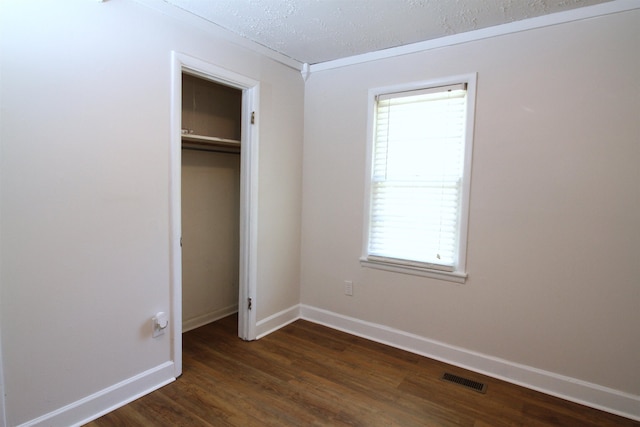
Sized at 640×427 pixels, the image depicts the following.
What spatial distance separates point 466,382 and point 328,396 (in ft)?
3.25

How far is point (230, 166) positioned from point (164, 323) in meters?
1.70

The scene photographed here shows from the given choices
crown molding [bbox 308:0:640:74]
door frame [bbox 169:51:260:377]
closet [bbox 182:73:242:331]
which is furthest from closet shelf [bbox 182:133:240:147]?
→ crown molding [bbox 308:0:640:74]

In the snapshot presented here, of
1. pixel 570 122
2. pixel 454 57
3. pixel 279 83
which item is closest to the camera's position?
pixel 570 122

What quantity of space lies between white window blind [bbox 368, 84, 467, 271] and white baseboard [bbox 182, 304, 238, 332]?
1.62 metres

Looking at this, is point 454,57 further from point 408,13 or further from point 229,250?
point 229,250

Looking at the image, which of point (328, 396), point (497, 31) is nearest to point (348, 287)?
point (328, 396)

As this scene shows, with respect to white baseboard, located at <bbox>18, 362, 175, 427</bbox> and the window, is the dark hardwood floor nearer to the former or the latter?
white baseboard, located at <bbox>18, 362, 175, 427</bbox>

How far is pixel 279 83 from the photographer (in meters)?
3.11

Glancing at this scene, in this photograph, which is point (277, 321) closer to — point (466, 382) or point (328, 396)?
point (328, 396)

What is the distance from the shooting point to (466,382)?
2463mm

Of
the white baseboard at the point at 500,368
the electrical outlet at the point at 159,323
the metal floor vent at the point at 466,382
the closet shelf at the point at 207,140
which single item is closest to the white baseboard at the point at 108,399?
the electrical outlet at the point at 159,323

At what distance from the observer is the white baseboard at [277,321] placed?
3.11 metres

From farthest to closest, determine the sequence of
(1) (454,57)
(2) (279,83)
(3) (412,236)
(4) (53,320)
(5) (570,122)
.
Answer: (2) (279,83) → (3) (412,236) → (1) (454,57) → (5) (570,122) → (4) (53,320)

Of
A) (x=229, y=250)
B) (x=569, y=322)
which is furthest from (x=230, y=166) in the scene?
(x=569, y=322)
